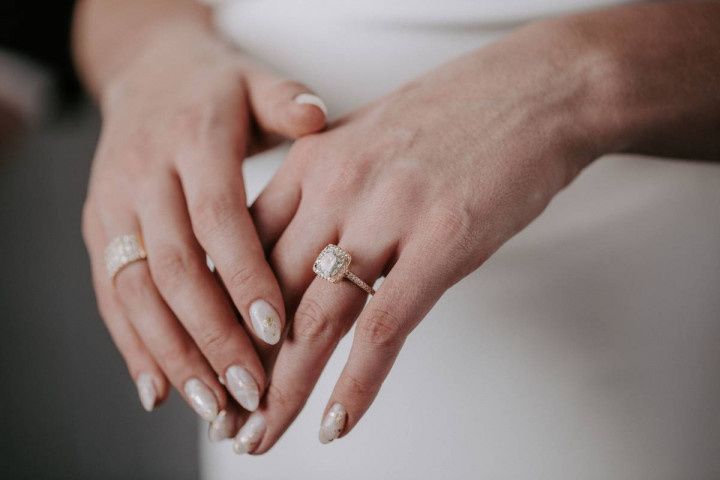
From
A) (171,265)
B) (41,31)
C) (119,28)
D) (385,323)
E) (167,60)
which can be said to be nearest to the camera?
(385,323)

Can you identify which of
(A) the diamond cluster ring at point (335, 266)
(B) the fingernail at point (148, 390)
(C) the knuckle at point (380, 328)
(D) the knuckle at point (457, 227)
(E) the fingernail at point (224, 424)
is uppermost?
(D) the knuckle at point (457, 227)

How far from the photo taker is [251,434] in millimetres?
648

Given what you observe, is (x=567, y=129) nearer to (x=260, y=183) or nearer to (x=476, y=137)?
(x=476, y=137)

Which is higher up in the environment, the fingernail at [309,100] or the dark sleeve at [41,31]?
the fingernail at [309,100]

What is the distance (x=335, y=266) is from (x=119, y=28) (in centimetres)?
82

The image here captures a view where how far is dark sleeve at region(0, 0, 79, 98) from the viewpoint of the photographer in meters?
1.27

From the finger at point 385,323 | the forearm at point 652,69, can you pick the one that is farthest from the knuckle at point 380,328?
the forearm at point 652,69

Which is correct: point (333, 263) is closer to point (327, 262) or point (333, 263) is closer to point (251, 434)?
point (327, 262)

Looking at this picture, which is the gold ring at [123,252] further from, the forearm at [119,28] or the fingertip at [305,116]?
the forearm at [119,28]

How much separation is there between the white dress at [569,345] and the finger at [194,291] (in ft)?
0.85

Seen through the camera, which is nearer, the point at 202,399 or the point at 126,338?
the point at 202,399

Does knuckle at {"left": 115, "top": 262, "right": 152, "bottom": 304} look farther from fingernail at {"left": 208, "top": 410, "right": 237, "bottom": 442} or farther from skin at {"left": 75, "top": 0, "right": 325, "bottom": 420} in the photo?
fingernail at {"left": 208, "top": 410, "right": 237, "bottom": 442}

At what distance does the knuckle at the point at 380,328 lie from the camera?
0.58 m

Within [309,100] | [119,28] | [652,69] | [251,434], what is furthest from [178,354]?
[119,28]
